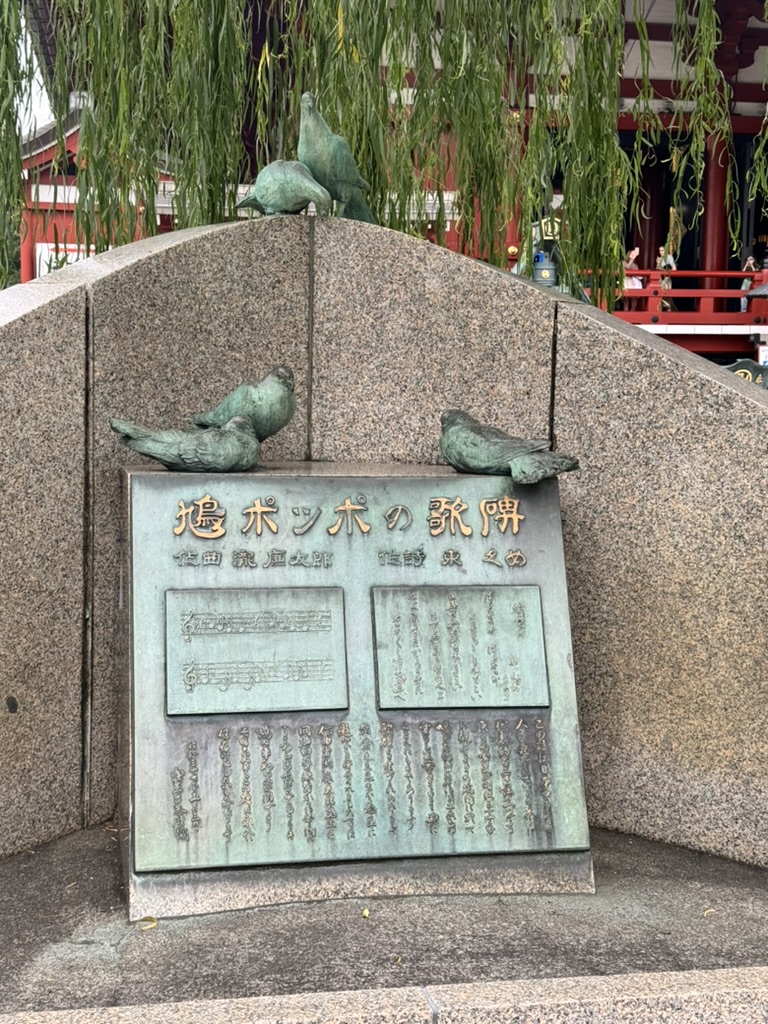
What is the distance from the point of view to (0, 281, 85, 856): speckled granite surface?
11.5 ft

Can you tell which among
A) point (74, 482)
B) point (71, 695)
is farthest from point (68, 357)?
point (71, 695)

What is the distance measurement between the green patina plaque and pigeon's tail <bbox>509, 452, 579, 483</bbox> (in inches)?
3.3

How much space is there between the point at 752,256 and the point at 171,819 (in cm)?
1312

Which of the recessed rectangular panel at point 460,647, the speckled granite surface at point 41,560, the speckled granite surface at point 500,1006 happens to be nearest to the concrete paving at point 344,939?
the speckled granite surface at point 500,1006

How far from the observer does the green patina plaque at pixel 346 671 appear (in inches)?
127

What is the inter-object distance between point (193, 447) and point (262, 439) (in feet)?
1.23

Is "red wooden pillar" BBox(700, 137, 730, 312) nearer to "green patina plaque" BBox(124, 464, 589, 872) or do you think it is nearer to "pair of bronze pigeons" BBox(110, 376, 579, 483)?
"pair of bronze pigeons" BBox(110, 376, 579, 483)

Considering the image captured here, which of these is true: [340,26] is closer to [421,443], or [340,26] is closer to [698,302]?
[421,443]

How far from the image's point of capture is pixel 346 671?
11.2 feet

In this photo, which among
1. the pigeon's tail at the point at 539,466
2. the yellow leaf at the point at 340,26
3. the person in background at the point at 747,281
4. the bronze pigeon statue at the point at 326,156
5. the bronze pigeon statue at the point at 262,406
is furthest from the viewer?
the person in background at the point at 747,281

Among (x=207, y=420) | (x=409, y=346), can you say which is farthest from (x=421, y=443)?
(x=207, y=420)

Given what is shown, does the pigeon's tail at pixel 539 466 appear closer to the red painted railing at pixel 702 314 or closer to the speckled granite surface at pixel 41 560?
the speckled granite surface at pixel 41 560

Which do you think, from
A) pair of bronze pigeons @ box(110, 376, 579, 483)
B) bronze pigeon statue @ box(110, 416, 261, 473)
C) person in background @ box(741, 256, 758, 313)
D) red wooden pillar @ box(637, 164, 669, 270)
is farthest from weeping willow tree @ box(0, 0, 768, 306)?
red wooden pillar @ box(637, 164, 669, 270)

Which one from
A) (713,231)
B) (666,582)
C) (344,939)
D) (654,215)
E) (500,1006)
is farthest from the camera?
(654,215)
